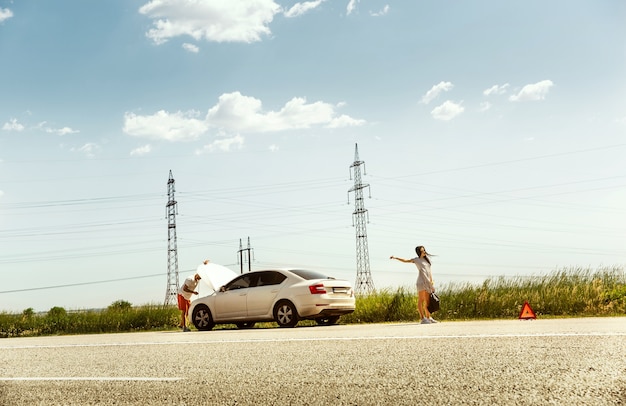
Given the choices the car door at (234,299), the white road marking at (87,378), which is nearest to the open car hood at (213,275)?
the car door at (234,299)

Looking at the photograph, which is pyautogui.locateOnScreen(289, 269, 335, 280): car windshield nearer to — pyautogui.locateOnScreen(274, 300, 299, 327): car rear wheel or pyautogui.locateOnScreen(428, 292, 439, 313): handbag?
pyautogui.locateOnScreen(274, 300, 299, 327): car rear wheel

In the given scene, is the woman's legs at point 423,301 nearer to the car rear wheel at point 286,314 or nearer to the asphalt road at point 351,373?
the car rear wheel at point 286,314

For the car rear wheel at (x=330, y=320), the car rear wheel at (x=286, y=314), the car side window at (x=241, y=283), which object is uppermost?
the car side window at (x=241, y=283)

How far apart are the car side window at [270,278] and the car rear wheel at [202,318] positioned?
1.91 metres

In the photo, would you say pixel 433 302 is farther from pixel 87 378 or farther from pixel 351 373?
pixel 87 378

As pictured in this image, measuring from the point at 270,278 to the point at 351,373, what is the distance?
11567mm

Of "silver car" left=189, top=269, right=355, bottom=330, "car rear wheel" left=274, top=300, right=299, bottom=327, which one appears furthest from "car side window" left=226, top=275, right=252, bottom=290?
"car rear wheel" left=274, top=300, right=299, bottom=327

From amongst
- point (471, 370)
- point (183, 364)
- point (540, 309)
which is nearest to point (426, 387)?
point (471, 370)

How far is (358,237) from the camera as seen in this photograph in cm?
4816

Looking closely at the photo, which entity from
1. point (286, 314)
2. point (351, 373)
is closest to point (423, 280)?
point (286, 314)

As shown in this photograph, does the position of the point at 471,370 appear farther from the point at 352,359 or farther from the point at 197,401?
the point at 197,401

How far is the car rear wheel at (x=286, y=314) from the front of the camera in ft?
57.8

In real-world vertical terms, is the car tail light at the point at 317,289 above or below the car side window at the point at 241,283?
below

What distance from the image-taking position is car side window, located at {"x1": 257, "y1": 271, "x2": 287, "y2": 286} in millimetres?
18297
